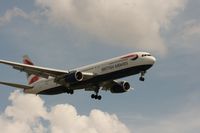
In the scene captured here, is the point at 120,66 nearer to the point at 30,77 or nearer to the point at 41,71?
the point at 41,71

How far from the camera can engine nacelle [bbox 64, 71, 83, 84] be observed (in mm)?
79312

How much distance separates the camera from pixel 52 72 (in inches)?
3189

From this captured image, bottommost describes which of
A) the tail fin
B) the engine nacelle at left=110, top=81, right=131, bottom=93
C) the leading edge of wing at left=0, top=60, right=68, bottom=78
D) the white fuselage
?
the white fuselage

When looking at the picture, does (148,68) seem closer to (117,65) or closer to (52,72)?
(117,65)

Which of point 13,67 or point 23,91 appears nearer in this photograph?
point 13,67

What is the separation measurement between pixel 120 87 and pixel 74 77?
12414 mm

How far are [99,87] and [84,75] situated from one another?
7421 millimetres

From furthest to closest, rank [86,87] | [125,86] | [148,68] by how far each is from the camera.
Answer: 1. [125,86]
2. [86,87]
3. [148,68]

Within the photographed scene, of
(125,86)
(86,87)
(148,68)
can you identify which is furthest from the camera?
(125,86)

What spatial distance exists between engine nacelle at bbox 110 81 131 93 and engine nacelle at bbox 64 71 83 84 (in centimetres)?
1121

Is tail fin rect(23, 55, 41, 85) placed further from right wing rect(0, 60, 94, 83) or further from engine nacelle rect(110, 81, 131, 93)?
engine nacelle rect(110, 81, 131, 93)

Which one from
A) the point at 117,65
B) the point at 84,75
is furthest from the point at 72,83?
the point at 117,65

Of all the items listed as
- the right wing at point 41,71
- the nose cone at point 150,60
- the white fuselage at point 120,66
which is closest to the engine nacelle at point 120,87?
the white fuselage at point 120,66

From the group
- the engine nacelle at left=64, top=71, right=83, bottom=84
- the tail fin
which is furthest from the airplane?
the tail fin
